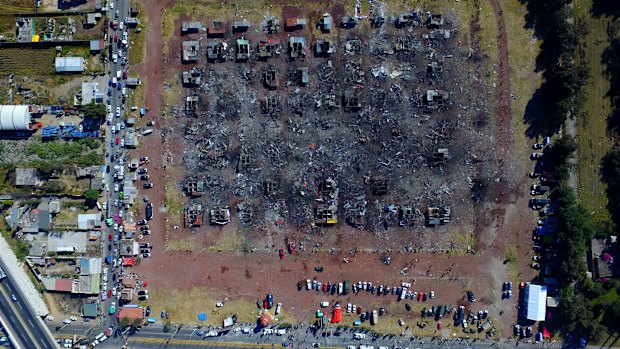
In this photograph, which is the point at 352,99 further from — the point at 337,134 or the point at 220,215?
the point at 220,215

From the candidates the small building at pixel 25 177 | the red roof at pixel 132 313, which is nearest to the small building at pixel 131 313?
the red roof at pixel 132 313

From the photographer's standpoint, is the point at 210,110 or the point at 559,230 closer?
the point at 559,230

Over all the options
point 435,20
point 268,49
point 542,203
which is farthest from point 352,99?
point 542,203

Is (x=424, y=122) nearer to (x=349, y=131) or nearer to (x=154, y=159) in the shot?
(x=349, y=131)

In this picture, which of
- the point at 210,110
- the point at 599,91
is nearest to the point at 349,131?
the point at 210,110

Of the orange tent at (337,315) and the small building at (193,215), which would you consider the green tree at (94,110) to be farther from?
the orange tent at (337,315)

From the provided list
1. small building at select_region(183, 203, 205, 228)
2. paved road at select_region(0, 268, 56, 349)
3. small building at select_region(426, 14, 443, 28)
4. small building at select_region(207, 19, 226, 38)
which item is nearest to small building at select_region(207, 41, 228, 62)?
small building at select_region(207, 19, 226, 38)
